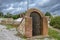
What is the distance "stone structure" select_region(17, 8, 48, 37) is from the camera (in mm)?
12250

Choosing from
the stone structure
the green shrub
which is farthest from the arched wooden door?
the green shrub

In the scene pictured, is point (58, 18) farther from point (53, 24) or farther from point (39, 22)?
point (39, 22)

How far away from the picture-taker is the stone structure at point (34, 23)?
1225 cm

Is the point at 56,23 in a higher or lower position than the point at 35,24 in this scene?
lower

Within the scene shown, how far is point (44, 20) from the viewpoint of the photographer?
13219 mm

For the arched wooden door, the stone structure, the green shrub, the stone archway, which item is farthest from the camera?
the green shrub

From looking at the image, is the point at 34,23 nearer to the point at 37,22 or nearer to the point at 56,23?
the point at 37,22

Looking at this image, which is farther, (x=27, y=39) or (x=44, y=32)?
(x=44, y=32)

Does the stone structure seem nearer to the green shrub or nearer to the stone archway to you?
the stone archway

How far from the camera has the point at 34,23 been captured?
42.7 feet

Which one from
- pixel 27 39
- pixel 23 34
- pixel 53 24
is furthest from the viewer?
pixel 53 24

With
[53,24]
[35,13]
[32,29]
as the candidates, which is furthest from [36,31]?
[53,24]

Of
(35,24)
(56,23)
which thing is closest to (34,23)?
(35,24)

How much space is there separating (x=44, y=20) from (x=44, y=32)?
86 centimetres
